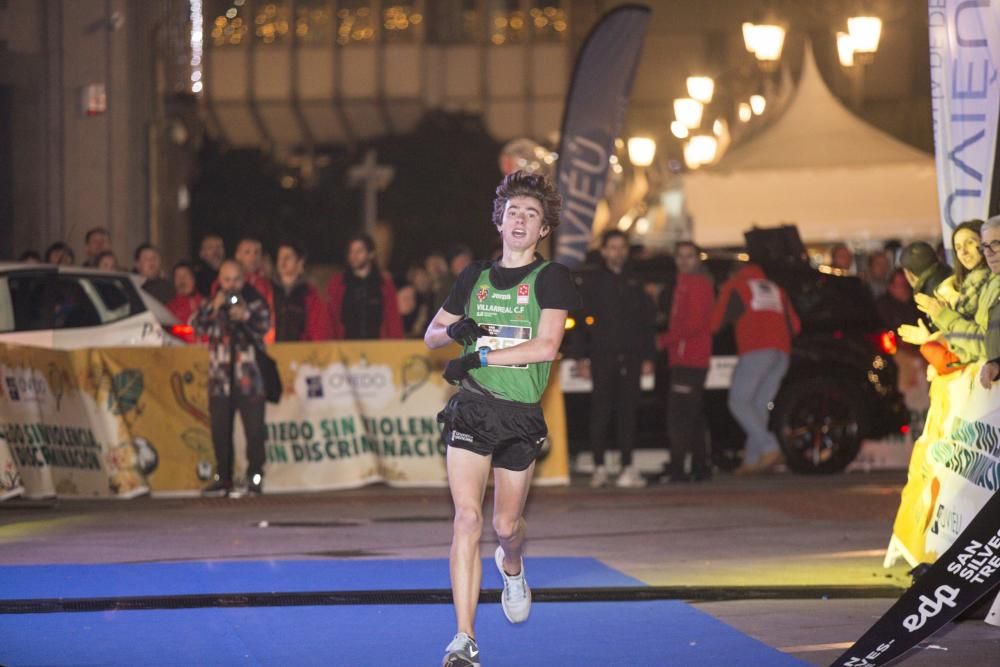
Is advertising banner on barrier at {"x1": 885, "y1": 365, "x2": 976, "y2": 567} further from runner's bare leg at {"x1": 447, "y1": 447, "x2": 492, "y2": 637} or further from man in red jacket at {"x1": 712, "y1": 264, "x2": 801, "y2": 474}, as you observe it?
man in red jacket at {"x1": 712, "y1": 264, "x2": 801, "y2": 474}

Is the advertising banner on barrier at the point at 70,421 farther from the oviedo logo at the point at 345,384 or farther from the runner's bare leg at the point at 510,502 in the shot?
the runner's bare leg at the point at 510,502

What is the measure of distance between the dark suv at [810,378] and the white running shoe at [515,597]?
28.4 ft

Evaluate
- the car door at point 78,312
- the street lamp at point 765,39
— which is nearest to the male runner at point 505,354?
the car door at point 78,312

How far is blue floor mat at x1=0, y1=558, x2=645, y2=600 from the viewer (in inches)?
379

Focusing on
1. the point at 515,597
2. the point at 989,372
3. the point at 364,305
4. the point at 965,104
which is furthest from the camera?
the point at 364,305

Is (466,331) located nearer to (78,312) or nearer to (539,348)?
(539,348)

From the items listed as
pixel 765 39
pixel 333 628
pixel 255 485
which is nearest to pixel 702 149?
pixel 765 39

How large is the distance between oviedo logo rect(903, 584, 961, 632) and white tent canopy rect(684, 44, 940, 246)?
16.6 m

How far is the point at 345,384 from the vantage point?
15.7 m

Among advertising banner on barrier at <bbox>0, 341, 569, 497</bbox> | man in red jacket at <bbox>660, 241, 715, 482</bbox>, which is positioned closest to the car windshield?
advertising banner on barrier at <bbox>0, 341, 569, 497</bbox>

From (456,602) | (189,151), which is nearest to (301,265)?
(456,602)

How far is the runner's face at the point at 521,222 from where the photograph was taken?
24.9 ft

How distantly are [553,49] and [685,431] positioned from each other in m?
51.7

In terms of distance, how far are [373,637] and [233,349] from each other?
22.5ft
